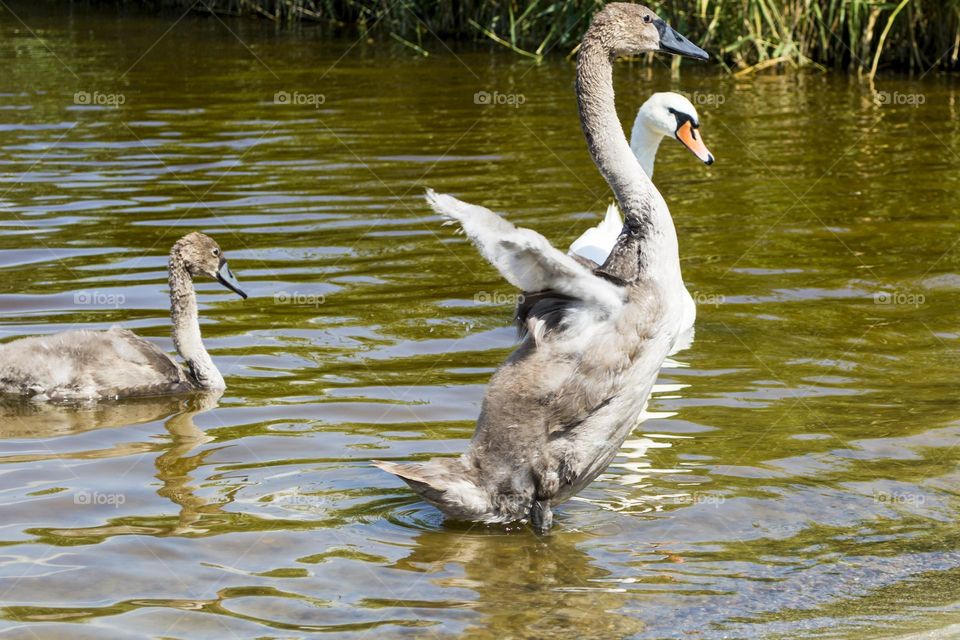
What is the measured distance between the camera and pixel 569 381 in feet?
17.6

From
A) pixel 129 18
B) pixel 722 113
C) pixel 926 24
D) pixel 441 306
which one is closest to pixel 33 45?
pixel 129 18

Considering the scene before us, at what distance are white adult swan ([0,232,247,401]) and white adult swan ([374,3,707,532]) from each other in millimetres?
2334

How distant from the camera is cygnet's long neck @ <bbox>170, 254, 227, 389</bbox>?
7.31 meters

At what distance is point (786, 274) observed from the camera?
934 cm

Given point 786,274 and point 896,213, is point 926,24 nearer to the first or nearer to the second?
point 896,213

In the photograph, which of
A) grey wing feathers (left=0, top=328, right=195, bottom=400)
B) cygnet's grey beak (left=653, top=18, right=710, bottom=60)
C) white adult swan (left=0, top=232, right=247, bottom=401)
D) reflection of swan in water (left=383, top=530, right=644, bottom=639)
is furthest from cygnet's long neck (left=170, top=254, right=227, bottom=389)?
cygnet's grey beak (left=653, top=18, right=710, bottom=60)

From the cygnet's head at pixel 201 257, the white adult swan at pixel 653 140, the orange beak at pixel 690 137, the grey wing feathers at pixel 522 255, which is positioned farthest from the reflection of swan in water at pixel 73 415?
the orange beak at pixel 690 137

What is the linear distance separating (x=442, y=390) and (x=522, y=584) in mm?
2274

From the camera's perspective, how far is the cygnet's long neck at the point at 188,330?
7.31m

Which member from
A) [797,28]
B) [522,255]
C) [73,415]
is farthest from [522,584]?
[797,28]

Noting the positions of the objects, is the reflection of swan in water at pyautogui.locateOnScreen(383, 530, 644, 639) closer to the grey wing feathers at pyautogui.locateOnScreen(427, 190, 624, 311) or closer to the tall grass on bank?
the grey wing feathers at pyautogui.locateOnScreen(427, 190, 624, 311)

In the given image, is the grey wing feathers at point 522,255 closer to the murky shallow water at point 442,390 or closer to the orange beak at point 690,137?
the murky shallow water at point 442,390

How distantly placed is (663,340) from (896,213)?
20.1 ft

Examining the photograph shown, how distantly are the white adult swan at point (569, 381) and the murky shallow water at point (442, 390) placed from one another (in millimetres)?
246
